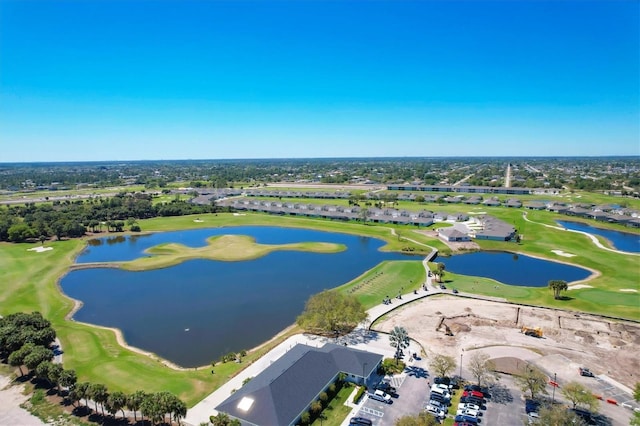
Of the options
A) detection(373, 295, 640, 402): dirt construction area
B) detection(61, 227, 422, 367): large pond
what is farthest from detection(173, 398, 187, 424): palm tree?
detection(373, 295, 640, 402): dirt construction area

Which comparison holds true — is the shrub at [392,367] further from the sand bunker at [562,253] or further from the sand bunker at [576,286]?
the sand bunker at [562,253]

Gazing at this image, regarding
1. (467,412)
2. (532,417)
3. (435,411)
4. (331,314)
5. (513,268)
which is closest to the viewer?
(532,417)

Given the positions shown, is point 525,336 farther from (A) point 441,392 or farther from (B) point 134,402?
(B) point 134,402

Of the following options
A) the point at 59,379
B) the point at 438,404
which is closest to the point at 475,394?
the point at 438,404

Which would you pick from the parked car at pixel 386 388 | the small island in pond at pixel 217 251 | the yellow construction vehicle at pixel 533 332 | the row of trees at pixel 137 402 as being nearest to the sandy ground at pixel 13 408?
the row of trees at pixel 137 402

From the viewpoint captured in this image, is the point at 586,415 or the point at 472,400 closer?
the point at 586,415

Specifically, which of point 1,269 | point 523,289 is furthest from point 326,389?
point 1,269
